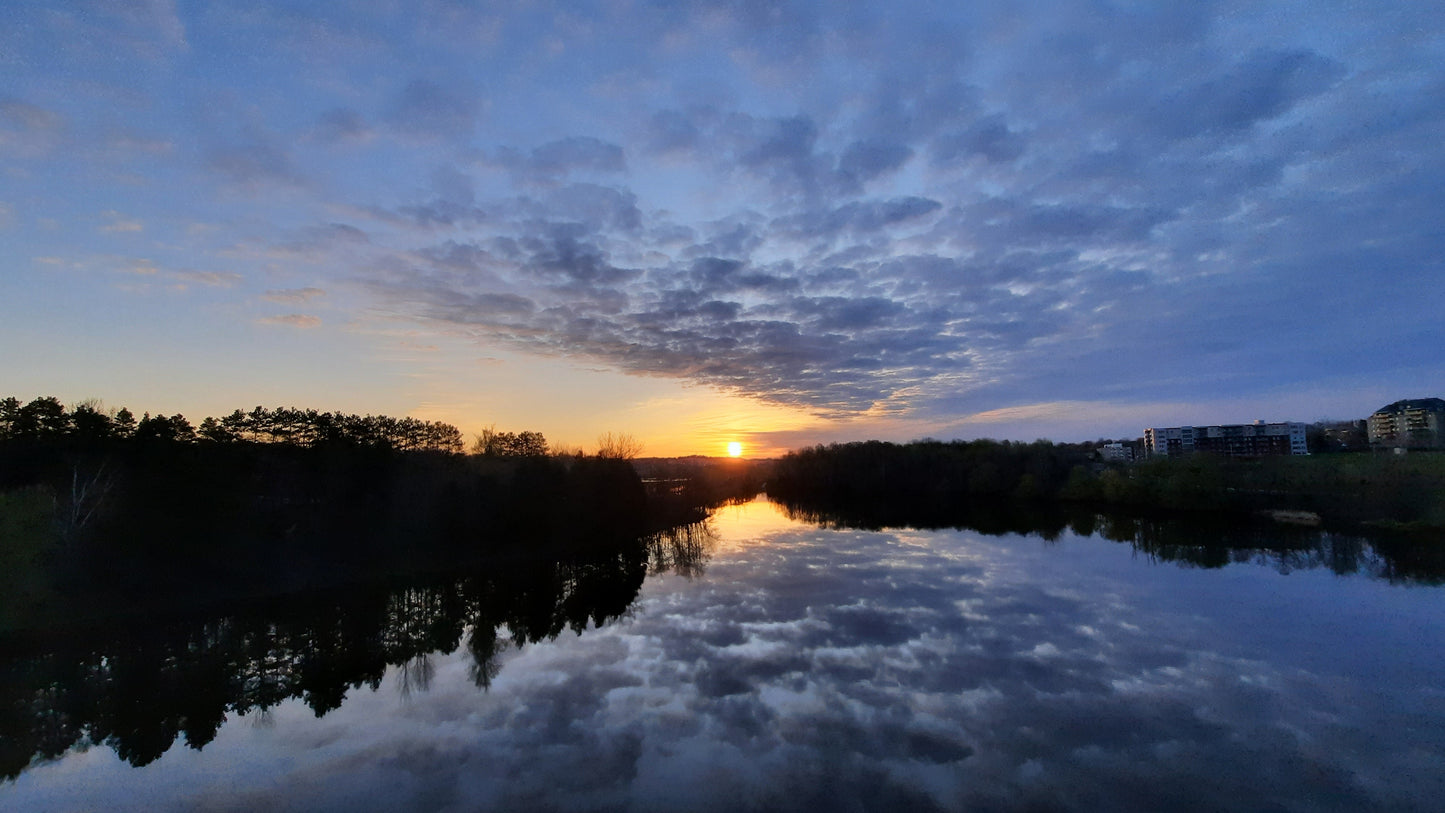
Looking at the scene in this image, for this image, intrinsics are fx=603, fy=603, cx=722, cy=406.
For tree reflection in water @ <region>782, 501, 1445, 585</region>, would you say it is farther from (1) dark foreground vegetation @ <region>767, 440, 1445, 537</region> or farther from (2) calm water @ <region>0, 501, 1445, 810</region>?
(2) calm water @ <region>0, 501, 1445, 810</region>

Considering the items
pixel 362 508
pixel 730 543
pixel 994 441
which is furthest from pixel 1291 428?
pixel 362 508

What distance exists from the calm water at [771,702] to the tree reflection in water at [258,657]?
10cm

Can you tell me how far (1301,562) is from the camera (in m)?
26.9

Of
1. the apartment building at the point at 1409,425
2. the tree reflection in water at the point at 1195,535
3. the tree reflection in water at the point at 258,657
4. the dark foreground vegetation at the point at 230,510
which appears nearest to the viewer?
the tree reflection in water at the point at 258,657

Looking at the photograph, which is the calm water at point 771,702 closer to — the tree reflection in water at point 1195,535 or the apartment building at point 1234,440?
the tree reflection in water at point 1195,535

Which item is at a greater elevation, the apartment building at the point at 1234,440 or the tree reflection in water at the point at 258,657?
the apartment building at the point at 1234,440

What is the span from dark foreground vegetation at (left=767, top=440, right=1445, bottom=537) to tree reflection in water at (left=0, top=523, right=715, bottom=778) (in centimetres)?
4164

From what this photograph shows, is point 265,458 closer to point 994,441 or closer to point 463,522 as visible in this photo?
point 463,522

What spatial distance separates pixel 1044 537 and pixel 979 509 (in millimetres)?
19564

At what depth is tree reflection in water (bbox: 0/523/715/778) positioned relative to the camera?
A: 11836mm

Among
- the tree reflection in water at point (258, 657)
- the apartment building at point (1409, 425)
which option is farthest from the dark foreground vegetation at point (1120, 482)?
the tree reflection in water at point (258, 657)

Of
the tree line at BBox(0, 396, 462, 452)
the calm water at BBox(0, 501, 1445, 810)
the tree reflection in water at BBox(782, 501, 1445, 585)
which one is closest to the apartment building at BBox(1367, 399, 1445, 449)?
the tree reflection in water at BBox(782, 501, 1445, 585)

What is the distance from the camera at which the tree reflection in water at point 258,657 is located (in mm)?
11836

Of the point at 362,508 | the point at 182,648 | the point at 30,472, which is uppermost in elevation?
the point at 30,472
